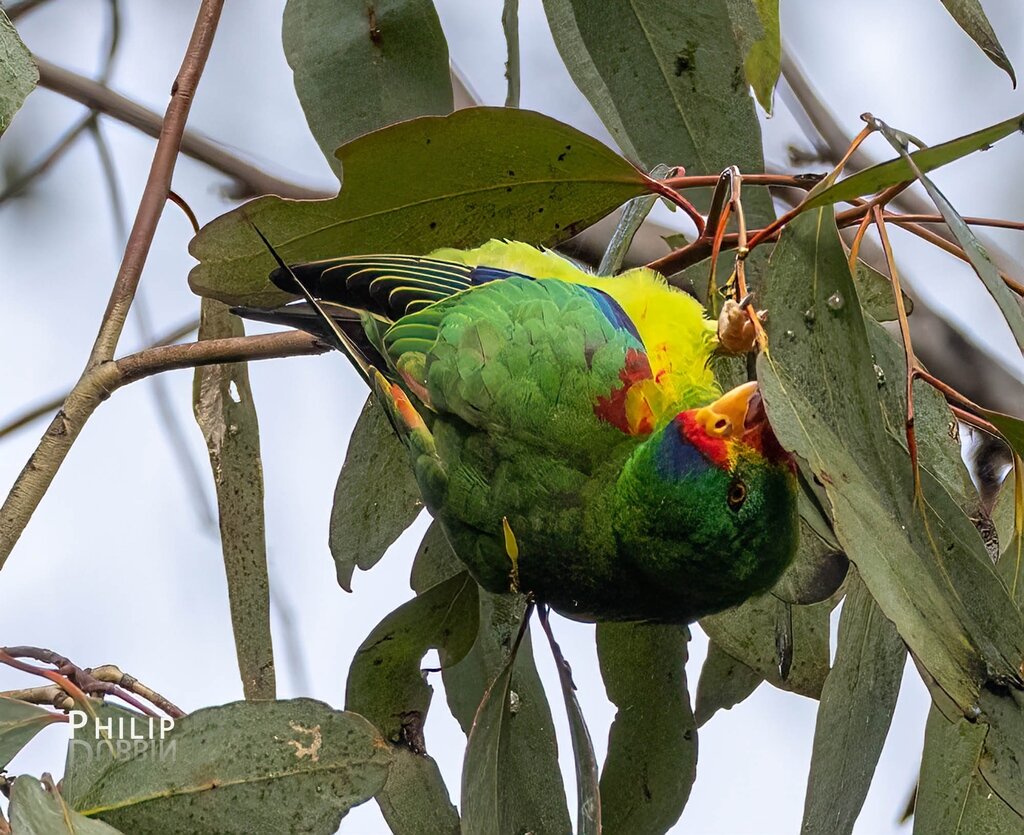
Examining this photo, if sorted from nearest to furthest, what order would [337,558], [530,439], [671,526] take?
[671,526] → [530,439] → [337,558]

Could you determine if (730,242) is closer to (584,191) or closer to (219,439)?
(584,191)

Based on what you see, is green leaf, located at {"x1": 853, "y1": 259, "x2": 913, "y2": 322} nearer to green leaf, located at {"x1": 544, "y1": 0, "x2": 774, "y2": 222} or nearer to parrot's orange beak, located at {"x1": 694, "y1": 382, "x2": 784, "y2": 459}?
green leaf, located at {"x1": 544, "y1": 0, "x2": 774, "y2": 222}

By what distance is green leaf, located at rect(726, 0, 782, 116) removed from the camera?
49.0 inches

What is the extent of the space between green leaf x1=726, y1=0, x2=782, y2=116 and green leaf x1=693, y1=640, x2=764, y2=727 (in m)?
0.63

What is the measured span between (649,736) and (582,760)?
23cm

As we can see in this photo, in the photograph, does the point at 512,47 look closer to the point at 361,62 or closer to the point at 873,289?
the point at 361,62

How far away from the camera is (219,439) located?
1.42 m

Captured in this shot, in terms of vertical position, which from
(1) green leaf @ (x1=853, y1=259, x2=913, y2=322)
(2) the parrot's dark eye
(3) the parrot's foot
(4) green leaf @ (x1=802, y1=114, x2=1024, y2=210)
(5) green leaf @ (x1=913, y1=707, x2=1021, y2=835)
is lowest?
(5) green leaf @ (x1=913, y1=707, x2=1021, y2=835)

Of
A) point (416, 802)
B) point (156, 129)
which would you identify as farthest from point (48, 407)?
point (416, 802)

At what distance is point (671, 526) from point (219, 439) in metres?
0.65

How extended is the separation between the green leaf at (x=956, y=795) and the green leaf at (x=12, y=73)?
900 mm

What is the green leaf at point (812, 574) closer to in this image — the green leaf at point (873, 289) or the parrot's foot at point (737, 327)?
the parrot's foot at point (737, 327)

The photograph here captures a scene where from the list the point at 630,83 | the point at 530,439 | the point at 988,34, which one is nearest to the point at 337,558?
the point at 530,439

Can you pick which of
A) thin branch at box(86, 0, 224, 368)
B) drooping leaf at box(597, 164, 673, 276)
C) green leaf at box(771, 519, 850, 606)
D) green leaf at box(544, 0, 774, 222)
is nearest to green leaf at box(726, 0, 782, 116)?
green leaf at box(544, 0, 774, 222)
